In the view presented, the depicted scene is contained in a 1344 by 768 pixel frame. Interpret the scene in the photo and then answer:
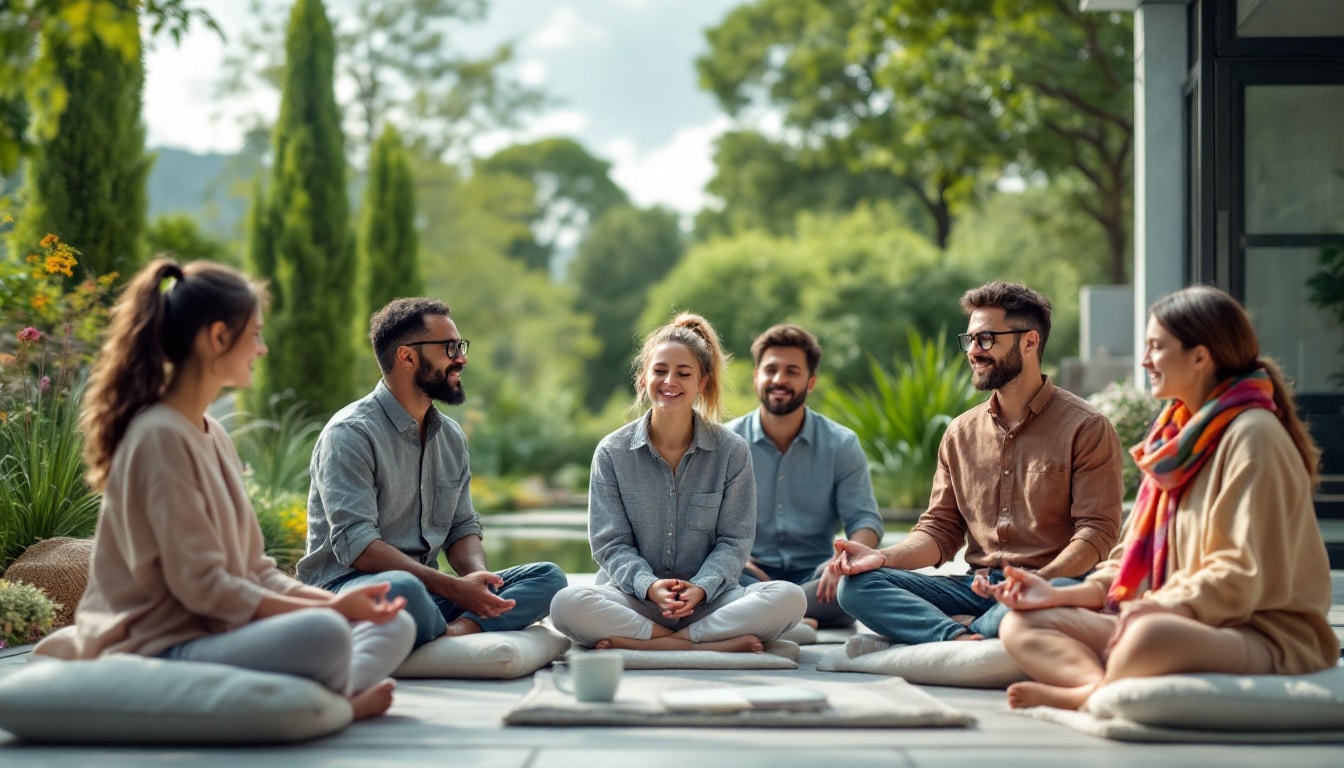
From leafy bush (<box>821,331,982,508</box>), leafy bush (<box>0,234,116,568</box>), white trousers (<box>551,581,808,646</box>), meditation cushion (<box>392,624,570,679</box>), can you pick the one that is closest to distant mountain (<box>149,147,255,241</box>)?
leafy bush (<box>821,331,982,508</box>)

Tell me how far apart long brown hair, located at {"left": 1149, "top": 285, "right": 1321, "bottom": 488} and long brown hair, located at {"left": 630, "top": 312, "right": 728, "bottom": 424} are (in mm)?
1737

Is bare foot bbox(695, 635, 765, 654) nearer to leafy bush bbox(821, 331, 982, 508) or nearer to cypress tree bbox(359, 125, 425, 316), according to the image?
leafy bush bbox(821, 331, 982, 508)

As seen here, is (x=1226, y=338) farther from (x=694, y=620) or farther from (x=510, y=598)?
(x=510, y=598)

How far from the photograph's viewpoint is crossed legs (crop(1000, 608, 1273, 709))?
3.22 meters

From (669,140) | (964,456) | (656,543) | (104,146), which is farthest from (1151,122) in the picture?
(669,140)

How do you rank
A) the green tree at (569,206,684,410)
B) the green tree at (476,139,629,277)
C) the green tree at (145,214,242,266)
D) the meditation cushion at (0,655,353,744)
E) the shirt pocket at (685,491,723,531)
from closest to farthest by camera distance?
the meditation cushion at (0,655,353,744)
the shirt pocket at (685,491,723,531)
the green tree at (145,214,242,266)
the green tree at (569,206,684,410)
the green tree at (476,139,629,277)

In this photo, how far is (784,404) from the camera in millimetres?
5449

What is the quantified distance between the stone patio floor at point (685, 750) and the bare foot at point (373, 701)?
0.05 meters

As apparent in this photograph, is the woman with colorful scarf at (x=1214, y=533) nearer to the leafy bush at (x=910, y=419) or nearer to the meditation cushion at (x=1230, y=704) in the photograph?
the meditation cushion at (x=1230, y=704)

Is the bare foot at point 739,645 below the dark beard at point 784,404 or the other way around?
below

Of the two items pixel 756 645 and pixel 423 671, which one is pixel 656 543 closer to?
pixel 756 645

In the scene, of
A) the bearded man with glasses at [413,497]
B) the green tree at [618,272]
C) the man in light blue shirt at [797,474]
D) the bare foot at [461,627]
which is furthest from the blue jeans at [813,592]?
the green tree at [618,272]

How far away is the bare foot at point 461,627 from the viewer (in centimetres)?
434

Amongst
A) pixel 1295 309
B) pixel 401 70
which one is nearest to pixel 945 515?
pixel 1295 309
